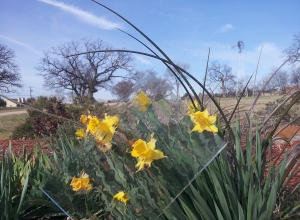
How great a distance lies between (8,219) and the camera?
2.11m

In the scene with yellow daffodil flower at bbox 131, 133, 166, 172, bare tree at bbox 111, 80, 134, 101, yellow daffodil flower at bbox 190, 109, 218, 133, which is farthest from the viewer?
bare tree at bbox 111, 80, 134, 101

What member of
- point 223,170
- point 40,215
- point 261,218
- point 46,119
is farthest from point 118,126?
point 46,119

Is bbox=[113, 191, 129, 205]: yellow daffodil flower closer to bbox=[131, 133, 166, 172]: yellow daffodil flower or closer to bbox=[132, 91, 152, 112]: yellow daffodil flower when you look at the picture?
bbox=[131, 133, 166, 172]: yellow daffodil flower

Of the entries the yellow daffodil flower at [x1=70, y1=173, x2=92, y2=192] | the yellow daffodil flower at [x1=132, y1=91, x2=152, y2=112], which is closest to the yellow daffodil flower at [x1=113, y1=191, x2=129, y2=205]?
the yellow daffodil flower at [x1=70, y1=173, x2=92, y2=192]

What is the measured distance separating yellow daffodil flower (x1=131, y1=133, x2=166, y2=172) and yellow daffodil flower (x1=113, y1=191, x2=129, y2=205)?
0.66 ft

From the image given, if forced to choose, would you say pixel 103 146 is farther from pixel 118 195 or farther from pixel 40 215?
pixel 40 215

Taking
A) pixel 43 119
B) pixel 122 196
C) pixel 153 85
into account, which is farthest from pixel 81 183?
pixel 43 119

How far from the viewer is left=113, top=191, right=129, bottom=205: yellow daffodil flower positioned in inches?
58.7

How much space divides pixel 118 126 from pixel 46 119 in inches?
384

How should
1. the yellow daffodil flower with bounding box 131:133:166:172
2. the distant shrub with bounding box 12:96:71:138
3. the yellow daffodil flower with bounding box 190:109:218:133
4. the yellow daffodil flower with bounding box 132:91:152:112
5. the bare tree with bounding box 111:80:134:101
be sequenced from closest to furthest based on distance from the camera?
the yellow daffodil flower with bounding box 131:133:166:172
the yellow daffodil flower with bounding box 190:109:218:133
the yellow daffodil flower with bounding box 132:91:152:112
the bare tree with bounding box 111:80:134:101
the distant shrub with bounding box 12:96:71:138

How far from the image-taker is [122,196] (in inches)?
A: 58.7

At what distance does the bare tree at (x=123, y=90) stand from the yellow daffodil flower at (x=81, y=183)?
428mm

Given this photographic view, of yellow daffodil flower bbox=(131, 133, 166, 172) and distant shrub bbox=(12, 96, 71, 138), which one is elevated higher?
yellow daffodil flower bbox=(131, 133, 166, 172)

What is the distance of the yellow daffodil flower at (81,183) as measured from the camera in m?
1.57
